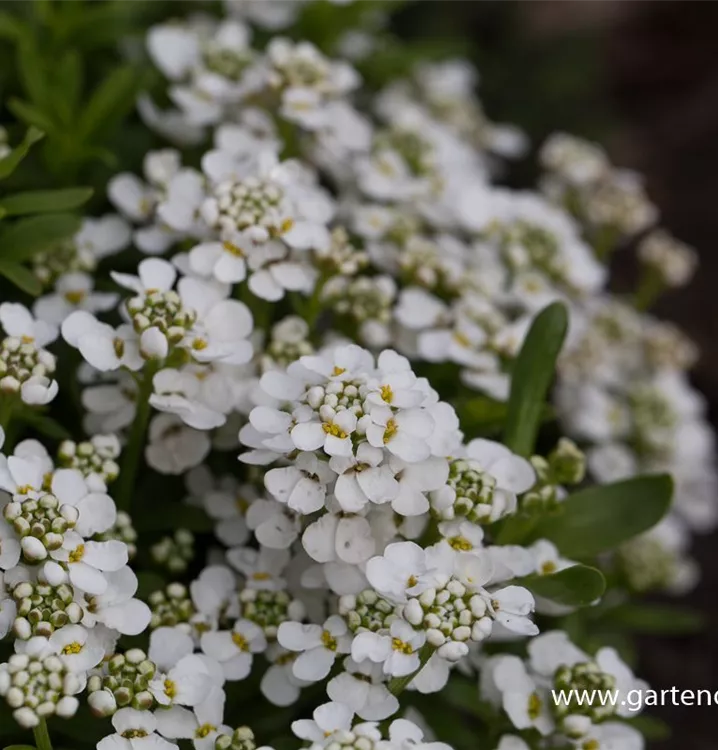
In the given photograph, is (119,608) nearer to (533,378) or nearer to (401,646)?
(401,646)

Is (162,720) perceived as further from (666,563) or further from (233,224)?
(666,563)

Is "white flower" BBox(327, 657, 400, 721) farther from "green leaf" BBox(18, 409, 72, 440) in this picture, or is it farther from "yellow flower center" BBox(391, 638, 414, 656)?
"green leaf" BBox(18, 409, 72, 440)

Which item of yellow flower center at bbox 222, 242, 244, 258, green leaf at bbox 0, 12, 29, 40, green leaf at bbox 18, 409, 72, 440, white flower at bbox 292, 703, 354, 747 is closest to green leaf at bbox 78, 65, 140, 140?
green leaf at bbox 0, 12, 29, 40

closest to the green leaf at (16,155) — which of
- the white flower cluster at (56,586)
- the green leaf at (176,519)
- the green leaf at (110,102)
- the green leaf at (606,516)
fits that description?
the green leaf at (110,102)

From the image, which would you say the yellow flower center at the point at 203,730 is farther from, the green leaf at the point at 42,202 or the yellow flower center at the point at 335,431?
the green leaf at the point at 42,202

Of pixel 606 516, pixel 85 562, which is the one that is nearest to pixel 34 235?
pixel 85 562

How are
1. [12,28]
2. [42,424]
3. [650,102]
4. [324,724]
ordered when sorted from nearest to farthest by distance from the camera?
[324,724]
[42,424]
[12,28]
[650,102]

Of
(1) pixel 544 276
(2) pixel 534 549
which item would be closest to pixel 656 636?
(1) pixel 544 276
